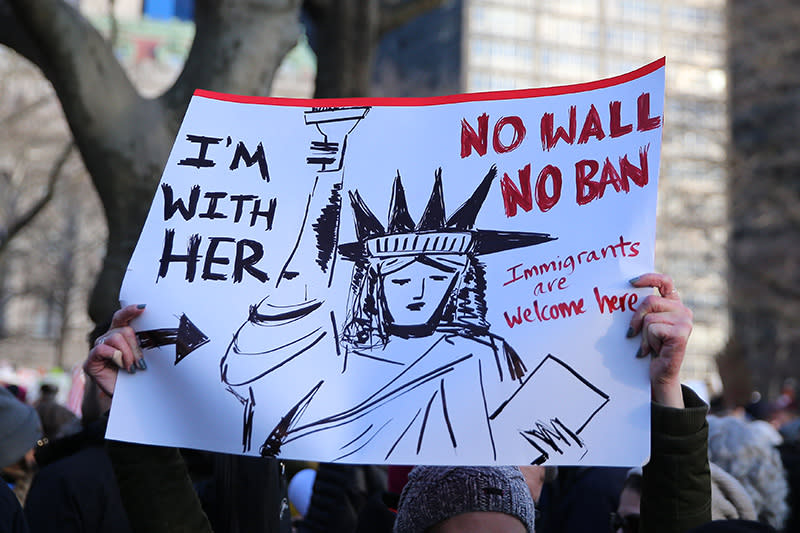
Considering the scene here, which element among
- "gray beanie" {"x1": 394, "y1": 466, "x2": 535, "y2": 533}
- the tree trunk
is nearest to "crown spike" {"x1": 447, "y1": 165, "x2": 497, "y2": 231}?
"gray beanie" {"x1": 394, "y1": 466, "x2": 535, "y2": 533}

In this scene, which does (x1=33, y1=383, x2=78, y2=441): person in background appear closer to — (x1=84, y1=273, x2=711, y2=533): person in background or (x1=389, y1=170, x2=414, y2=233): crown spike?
(x1=84, y1=273, x2=711, y2=533): person in background

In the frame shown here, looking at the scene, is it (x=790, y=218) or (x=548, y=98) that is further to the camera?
(x=790, y=218)

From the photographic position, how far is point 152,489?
2.12m

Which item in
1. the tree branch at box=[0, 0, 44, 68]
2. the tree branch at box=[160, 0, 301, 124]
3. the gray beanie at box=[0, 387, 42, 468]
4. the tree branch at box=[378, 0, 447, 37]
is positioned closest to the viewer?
the gray beanie at box=[0, 387, 42, 468]

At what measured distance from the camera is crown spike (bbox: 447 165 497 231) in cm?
208

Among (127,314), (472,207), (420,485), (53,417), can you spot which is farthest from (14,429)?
(472,207)

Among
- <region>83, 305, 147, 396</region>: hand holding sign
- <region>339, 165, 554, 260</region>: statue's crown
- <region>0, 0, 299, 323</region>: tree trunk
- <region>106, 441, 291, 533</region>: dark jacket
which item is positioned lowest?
<region>106, 441, 291, 533</region>: dark jacket

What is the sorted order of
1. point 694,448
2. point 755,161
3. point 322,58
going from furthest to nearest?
point 755,161, point 322,58, point 694,448

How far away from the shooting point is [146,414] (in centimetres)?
200

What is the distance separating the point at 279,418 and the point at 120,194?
353 cm

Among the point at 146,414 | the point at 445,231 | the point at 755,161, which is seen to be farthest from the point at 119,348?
the point at 755,161

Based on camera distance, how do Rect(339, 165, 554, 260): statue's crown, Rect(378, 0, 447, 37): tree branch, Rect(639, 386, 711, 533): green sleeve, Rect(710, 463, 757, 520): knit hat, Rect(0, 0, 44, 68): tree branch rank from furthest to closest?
Rect(378, 0, 447, 37): tree branch
Rect(0, 0, 44, 68): tree branch
Rect(710, 463, 757, 520): knit hat
Rect(339, 165, 554, 260): statue's crown
Rect(639, 386, 711, 533): green sleeve

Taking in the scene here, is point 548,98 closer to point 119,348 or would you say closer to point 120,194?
point 119,348

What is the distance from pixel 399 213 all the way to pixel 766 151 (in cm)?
2213
